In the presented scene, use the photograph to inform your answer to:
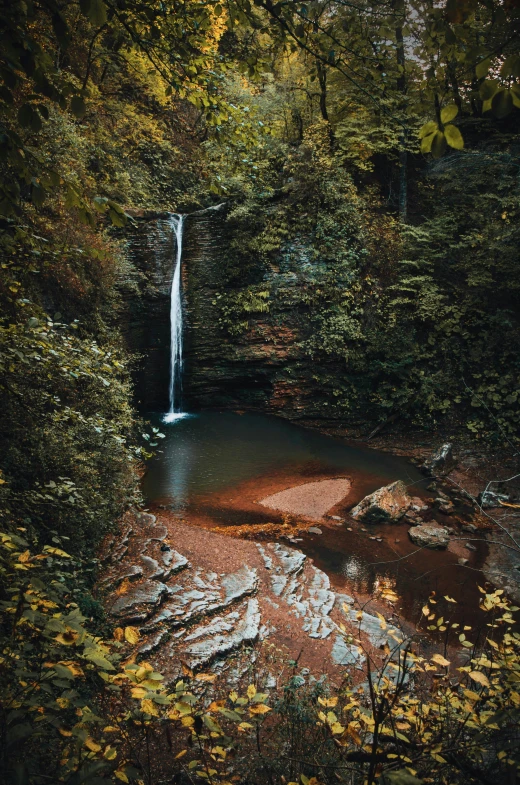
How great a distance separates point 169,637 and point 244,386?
8946 millimetres

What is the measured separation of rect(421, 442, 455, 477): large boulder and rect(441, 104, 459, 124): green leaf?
26.7 feet

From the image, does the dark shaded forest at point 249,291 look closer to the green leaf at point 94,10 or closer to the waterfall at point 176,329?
the green leaf at point 94,10

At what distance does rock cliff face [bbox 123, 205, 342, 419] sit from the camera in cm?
1166

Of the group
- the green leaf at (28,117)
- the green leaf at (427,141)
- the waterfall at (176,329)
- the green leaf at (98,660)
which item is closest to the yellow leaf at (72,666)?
the green leaf at (98,660)

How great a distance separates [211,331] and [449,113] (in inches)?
445

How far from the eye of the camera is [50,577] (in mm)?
3166

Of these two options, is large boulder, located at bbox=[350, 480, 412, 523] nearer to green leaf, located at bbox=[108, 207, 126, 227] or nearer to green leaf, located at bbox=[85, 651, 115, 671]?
green leaf, located at bbox=[85, 651, 115, 671]

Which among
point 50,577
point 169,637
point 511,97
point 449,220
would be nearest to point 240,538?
point 169,637

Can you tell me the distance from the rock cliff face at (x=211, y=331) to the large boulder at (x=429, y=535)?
16.8 ft

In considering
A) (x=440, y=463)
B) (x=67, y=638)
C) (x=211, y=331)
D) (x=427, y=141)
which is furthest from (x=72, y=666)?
(x=211, y=331)

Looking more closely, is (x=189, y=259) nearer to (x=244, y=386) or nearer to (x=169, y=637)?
(x=244, y=386)

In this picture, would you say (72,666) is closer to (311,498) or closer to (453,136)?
(453,136)

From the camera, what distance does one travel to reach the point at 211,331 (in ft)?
40.4

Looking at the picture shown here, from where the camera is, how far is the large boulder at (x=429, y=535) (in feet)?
20.4
